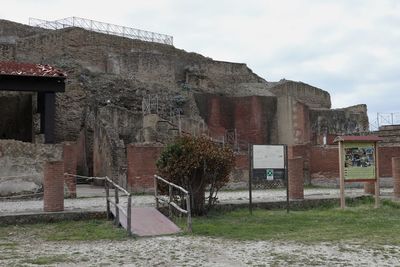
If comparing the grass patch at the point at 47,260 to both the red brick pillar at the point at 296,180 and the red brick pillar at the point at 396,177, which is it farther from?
the red brick pillar at the point at 396,177

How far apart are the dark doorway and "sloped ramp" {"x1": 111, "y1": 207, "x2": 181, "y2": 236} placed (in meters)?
16.1

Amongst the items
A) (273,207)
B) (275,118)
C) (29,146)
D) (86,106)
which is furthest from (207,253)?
(275,118)

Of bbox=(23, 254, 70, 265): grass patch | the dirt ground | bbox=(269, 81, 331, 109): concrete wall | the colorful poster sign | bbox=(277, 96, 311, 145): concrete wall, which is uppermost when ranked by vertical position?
bbox=(269, 81, 331, 109): concrete wall

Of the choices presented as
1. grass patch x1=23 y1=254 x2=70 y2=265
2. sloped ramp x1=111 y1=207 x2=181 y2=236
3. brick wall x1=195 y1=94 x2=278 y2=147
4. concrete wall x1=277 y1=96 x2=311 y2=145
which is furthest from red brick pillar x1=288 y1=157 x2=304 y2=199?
brick wall x1=195 y1=94 x2=278 y2=147

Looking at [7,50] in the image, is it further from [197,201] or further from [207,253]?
[207,253]

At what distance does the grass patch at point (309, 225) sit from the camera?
34.1ft

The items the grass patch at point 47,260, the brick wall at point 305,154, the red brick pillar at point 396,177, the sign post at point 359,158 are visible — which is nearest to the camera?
the grass patch at point 47,260

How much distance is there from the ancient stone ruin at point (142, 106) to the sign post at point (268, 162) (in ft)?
22.7

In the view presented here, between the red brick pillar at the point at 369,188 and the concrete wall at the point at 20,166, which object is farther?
the red brick pillar at the point at 369,188

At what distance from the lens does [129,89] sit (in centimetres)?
3528

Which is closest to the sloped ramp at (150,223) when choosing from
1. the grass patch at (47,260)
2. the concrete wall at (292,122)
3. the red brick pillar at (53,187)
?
the red brick pillar at (53,187)

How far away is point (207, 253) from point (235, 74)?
120 ft

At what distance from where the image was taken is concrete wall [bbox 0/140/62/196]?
17.5 metres

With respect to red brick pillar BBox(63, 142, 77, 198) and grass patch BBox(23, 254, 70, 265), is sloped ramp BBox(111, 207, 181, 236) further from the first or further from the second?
red brick pillar BBox(63, 142, 77, 198)
